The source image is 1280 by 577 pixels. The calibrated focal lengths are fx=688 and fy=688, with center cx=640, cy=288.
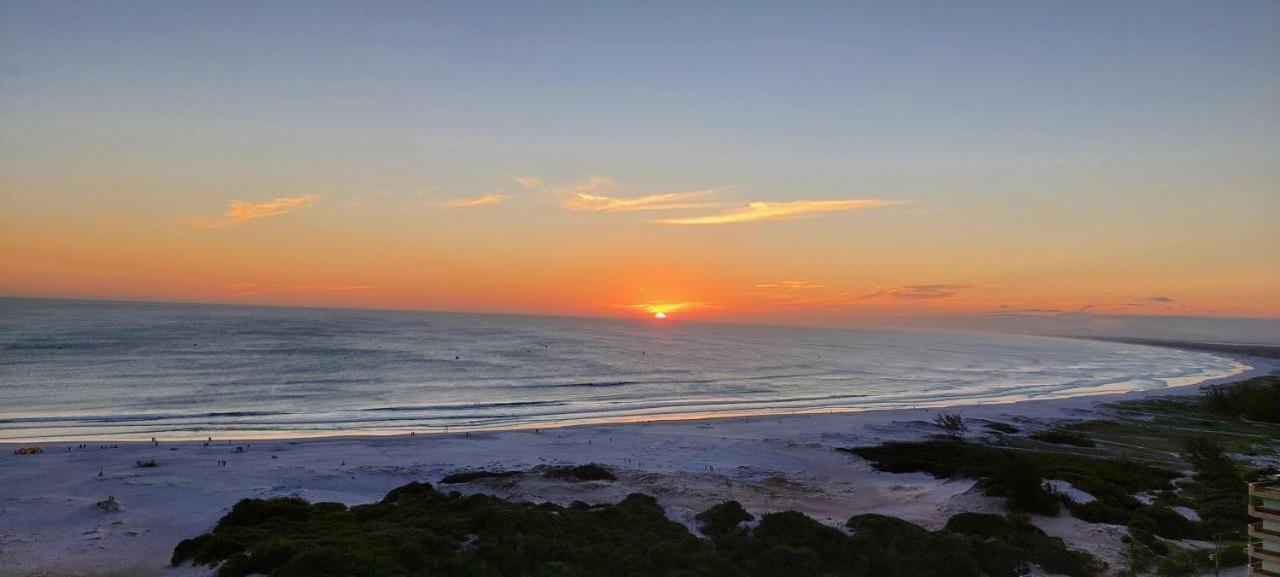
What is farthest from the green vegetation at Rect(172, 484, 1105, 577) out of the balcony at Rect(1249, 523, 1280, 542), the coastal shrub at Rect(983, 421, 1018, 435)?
the coastal shrub at Rect(983, 421, 1018, 435)

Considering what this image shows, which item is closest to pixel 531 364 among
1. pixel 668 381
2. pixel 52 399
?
pixel 668 381

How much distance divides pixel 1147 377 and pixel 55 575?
4485 inches

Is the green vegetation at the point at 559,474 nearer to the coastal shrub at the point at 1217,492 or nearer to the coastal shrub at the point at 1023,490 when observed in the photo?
the coastal shrub at the point at 1023,490

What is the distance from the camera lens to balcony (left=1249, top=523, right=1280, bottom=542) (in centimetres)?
926

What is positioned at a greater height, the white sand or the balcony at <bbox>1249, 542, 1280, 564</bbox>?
the balcony at <bbox>1249, 542, 1280, 564</bbox>

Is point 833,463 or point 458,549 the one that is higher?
point 458,549

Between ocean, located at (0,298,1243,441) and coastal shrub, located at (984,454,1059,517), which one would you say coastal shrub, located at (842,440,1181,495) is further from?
ocean, located at (0,298,1243,441)

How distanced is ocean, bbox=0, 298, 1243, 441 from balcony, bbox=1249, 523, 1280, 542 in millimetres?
40117

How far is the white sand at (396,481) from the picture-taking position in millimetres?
19047

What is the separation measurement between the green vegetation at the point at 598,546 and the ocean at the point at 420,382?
25734 mm

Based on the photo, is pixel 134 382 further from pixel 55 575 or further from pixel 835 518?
pixel 835 518

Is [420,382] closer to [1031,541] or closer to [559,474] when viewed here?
[559,474]

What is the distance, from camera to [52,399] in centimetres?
5047

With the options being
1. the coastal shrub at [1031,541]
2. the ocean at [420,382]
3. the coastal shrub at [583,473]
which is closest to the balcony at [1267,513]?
the coastal shrub at [1031,541]
